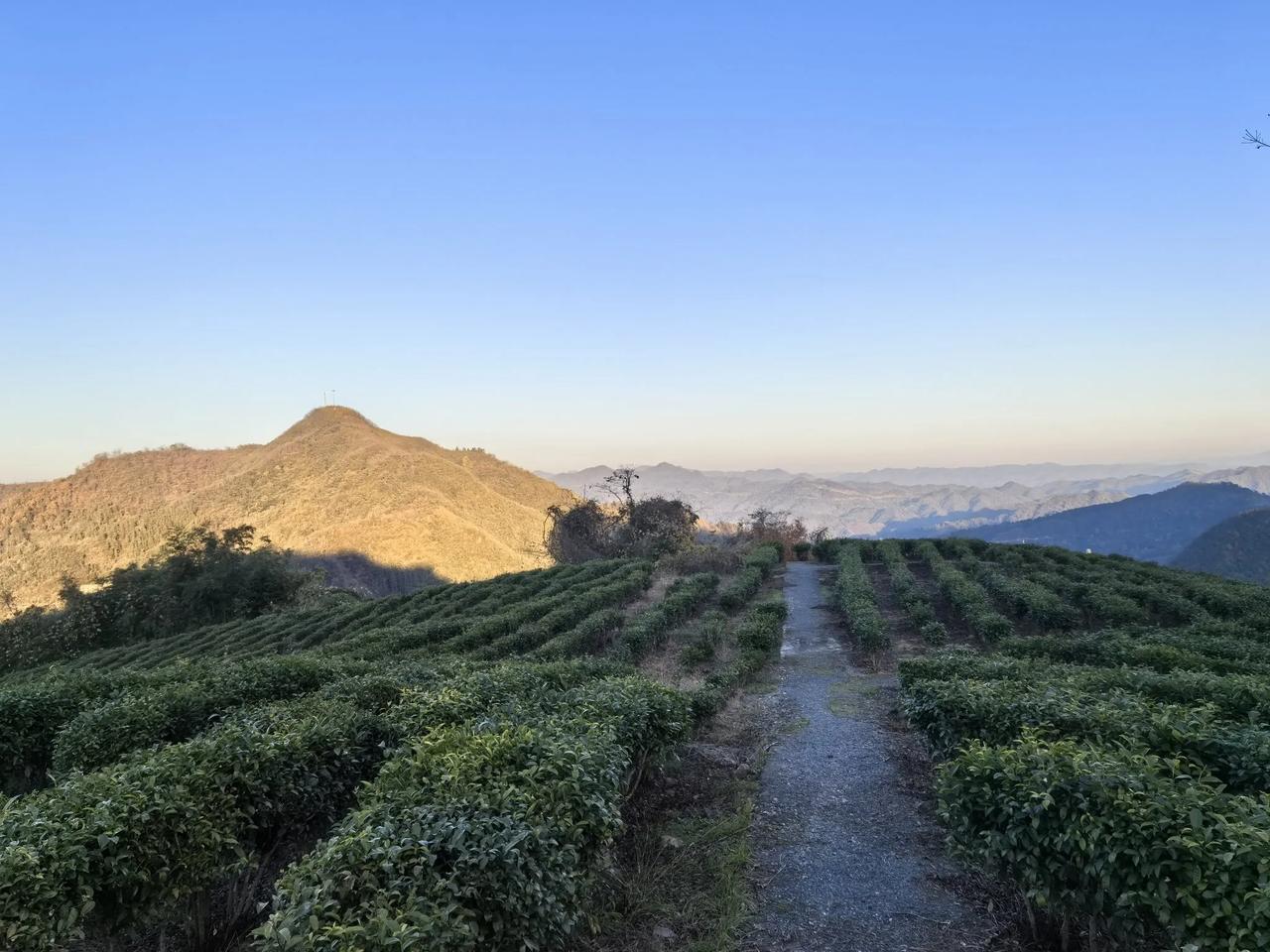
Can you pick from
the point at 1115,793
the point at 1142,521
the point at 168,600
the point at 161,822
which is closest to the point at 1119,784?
the point at 1115,793

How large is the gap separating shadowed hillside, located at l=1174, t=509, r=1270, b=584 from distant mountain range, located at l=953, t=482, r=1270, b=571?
62449 millimetres

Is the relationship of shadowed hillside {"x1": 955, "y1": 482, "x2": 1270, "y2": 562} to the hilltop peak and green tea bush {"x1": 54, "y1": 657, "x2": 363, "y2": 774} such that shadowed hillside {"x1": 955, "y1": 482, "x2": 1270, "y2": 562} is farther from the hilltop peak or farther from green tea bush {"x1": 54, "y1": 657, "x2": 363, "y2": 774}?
green tea bush {"x1": 54, "y1": 657, "x2": 363, "y2": 774}

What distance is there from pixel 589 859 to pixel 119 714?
23.4ft

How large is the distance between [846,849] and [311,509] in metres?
106

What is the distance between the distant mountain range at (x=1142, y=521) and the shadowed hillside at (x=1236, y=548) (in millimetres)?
62449

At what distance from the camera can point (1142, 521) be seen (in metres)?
167

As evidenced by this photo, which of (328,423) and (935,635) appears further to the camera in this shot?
(328,423)

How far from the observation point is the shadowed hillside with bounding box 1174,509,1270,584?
74775mm

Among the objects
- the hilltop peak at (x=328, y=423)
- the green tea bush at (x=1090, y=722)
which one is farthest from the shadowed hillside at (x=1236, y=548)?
the hilltop peak at (x=328, y=423)

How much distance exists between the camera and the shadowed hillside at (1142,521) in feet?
514

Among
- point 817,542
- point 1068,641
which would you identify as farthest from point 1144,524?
point 1068,641

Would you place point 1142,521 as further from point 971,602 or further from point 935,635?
point 935,635

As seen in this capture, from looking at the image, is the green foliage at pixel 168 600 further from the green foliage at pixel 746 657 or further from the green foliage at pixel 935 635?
the green foliage at pixel 935 635

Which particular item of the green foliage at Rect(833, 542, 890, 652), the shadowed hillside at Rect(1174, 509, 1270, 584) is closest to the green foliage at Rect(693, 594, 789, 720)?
the green foliage at Rect(833, 542, 890, 652)
